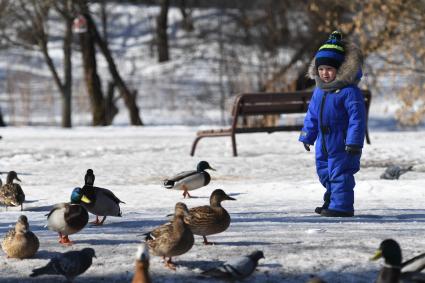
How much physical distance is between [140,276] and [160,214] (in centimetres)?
363

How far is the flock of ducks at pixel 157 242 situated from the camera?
4.92 m

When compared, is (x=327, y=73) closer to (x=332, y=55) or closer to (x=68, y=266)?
(x=332, y=55)

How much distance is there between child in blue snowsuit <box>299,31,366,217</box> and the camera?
7980 mm

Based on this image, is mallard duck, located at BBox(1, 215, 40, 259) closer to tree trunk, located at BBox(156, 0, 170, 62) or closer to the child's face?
the child's face

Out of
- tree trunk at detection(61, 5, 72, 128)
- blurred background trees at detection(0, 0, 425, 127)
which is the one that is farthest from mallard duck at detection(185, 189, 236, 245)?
tree trunk at detection(61, 5, 72, 128)

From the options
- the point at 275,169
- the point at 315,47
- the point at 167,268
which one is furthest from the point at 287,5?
the point at 167,268

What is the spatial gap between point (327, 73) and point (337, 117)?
42 centimetres

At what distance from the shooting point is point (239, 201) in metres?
9.45

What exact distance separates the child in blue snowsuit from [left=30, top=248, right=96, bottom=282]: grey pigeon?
3124mm

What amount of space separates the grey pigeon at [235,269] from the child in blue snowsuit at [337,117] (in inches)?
104

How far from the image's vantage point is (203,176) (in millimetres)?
9875

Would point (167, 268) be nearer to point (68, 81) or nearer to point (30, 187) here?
point (30, 187)

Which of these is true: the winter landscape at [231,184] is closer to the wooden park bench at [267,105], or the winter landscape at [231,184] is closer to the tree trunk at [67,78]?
the wooden park bench at [267,105]

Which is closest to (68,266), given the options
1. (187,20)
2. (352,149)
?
(352,149)
